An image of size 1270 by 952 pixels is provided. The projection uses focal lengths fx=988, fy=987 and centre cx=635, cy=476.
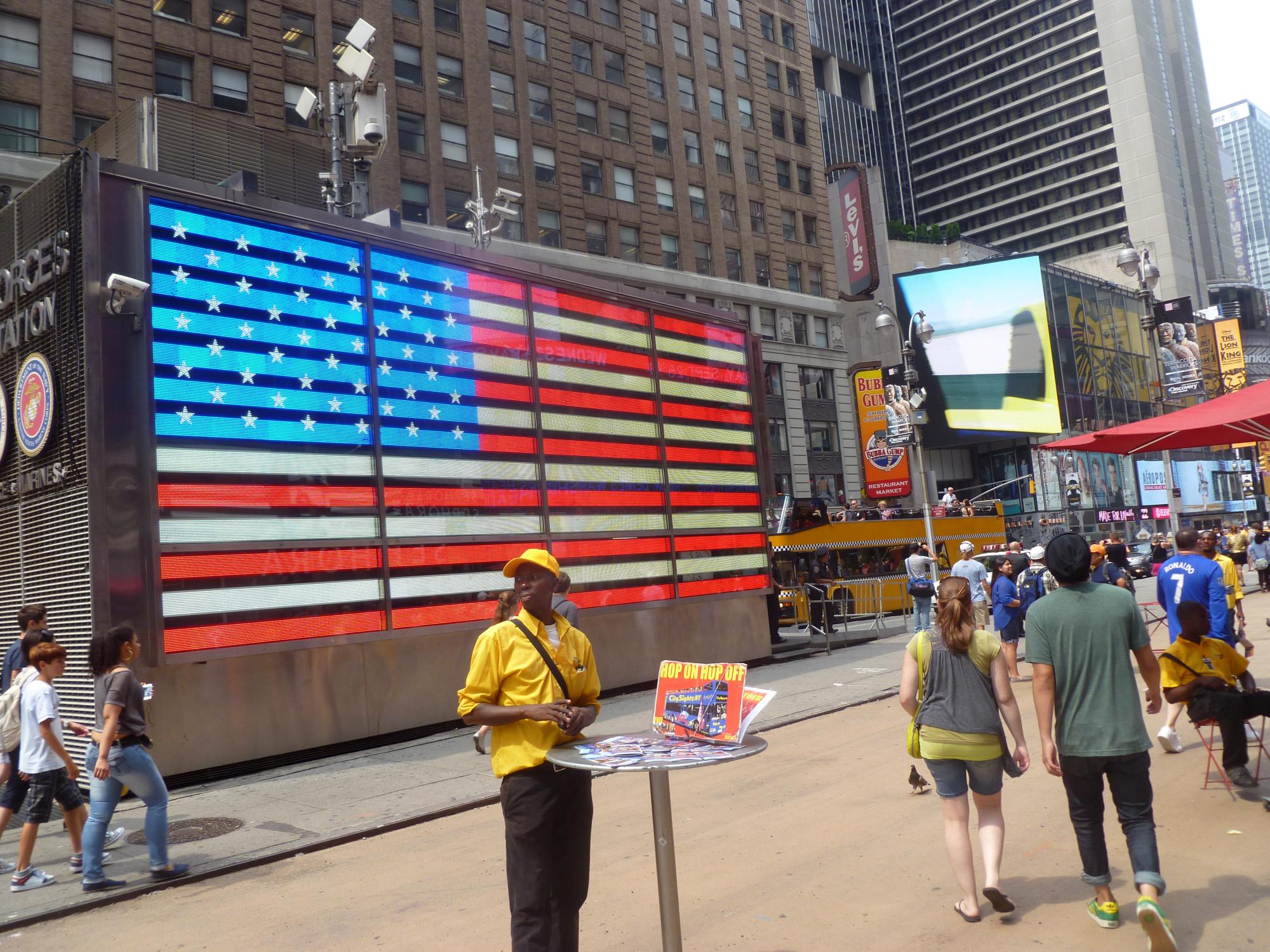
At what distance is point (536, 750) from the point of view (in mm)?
3990

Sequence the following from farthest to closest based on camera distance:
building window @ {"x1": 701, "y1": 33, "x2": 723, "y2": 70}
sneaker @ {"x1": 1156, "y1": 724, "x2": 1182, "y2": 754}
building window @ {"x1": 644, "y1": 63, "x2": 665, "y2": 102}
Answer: building window @ {"x1": 701, "y1": 33, "x2": 723, "y2": 70} → building window @ {"x1": 644, "y1": 63, "x2": 665, "y2": 102} → sneaker @ {"x1": 1156, "y1": 724, "x2": 1182, "y2": 754}

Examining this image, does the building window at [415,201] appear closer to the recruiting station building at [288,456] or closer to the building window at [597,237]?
the building window at [597,237]

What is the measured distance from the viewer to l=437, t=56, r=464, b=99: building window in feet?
128

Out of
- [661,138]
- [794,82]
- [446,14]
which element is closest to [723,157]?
[661,138]

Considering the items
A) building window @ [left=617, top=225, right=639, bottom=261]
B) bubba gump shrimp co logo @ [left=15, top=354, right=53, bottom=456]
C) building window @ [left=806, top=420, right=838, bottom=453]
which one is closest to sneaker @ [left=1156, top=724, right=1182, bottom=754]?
bubba gump shrimp co logo @ [left=15, top=354, right=53, bottom=456]

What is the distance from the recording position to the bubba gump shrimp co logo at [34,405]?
36.1 feet

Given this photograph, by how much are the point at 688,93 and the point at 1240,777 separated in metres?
45.6

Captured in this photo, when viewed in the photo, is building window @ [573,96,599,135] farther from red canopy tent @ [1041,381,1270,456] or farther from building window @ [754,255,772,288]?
red canopy tent @ [1041,381,1270,456]

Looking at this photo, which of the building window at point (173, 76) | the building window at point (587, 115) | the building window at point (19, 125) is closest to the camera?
the building window at point (19, 125)

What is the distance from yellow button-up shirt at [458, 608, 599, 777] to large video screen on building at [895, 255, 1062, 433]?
2388 inches

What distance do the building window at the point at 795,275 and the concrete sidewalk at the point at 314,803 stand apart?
3847 cm

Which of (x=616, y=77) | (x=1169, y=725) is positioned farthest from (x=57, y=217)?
(x=616, y=77)

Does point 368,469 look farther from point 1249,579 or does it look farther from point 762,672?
point 1249,579

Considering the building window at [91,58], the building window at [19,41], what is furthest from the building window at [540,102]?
the building window at [19,41]
